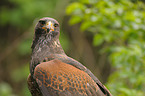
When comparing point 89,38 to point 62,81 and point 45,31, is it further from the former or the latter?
point 62,81

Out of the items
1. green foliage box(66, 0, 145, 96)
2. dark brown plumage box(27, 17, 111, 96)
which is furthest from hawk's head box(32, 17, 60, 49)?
green foliage box(66, 0, 145, 96)

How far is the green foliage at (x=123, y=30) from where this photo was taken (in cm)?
419

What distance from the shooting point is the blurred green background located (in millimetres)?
4281

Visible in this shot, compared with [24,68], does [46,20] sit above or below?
above

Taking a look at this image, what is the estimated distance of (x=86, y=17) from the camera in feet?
15.0

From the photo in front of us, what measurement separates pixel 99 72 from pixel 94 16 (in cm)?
390

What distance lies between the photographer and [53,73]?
2957mm

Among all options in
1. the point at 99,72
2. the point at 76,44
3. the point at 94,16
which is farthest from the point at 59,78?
the point at 76,44

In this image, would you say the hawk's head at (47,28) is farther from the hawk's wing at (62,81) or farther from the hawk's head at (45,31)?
the hawk's wing at (62,81)

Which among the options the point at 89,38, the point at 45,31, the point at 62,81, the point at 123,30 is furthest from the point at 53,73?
the point at 89,38

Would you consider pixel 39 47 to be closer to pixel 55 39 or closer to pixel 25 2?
pixel 55 39

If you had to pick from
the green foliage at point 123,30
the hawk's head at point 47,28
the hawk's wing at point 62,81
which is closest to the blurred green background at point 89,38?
the green foliage at point 123,30

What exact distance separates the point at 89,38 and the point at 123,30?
4.24 m

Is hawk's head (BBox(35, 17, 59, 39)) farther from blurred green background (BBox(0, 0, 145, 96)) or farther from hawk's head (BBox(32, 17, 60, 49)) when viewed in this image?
blurred green background (BBox(0, 0, 145, 96))
